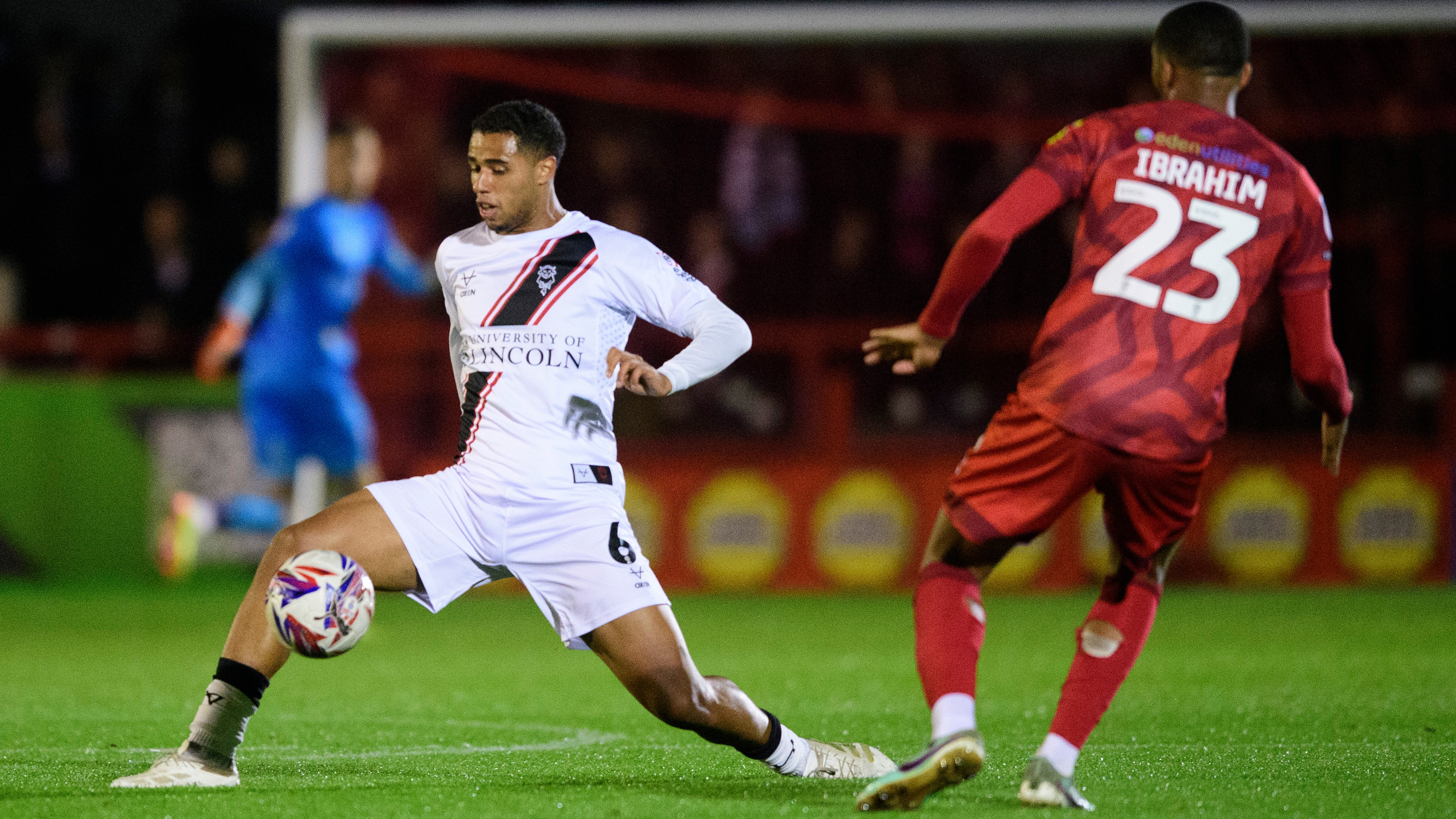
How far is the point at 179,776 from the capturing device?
4535mm

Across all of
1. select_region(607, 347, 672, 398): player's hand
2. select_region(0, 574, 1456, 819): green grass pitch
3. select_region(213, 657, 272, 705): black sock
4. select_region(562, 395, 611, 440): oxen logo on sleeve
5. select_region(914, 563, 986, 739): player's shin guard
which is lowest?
select_region(0, 574, 1456, 819): green grass pitch

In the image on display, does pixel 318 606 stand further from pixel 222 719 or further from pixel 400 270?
pixel 400 270

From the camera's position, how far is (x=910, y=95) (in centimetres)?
1327

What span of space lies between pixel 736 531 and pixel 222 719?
7273 millimetres

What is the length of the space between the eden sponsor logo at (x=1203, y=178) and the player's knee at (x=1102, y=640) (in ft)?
3.53

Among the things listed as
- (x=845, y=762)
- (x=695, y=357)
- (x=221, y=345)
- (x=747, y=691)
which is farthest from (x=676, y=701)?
(x=221, y=345)

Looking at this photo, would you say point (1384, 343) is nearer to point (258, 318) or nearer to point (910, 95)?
point (910, 95)

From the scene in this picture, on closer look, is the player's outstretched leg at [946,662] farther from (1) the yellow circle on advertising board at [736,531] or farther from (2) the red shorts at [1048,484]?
(1) the yellow circle on advertising board at [736,531]

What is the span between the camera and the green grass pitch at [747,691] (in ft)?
14.7

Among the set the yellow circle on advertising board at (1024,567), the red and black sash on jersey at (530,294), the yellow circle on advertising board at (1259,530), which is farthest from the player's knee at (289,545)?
the yellow circle on advertising board at (1259,530)

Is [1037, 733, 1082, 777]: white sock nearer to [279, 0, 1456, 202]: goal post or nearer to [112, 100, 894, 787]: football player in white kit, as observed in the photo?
[112, 100, 894, 787]: football player in white kit

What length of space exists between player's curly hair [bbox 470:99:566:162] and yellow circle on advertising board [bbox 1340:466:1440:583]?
8285 millimetres

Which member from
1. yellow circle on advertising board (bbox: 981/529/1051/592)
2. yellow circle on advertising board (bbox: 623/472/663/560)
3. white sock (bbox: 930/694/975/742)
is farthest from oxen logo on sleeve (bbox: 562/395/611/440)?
yellow circle on advertising board (bbox: 981/529/1051/592)

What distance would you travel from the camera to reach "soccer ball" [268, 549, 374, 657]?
4273mm
